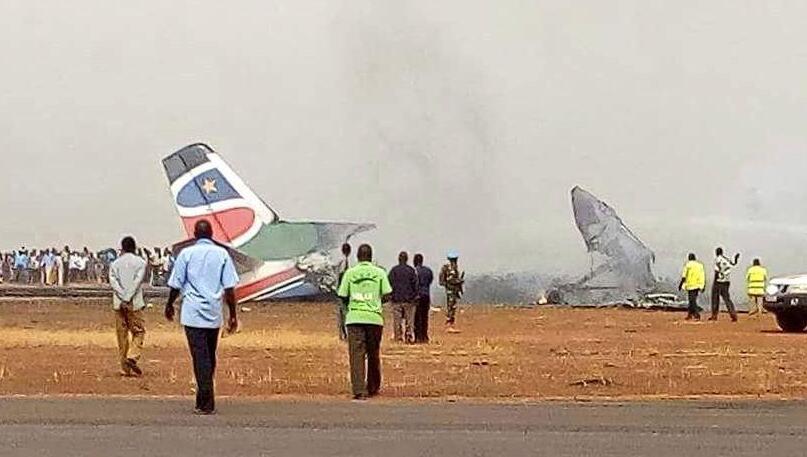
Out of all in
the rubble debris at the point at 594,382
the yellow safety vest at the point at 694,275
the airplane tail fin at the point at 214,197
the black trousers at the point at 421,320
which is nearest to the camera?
the rubble debris at the point at 594,382

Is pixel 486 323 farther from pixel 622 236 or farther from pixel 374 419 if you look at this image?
pixel 374 419

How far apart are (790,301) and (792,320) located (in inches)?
32.0

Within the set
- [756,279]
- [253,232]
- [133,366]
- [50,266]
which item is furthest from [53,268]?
[133,366]

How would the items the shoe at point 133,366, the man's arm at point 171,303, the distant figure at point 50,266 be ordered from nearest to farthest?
the man's arm at point 171,303 → the shoe at point 133,366 → the distant figure at point 50,266

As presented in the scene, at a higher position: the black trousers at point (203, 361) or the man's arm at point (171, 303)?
the man's arm at point (171, 303)

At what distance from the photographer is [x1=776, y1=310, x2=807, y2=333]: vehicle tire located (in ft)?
103

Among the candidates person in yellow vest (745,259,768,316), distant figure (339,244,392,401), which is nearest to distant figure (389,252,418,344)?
distant figure (339,244,392,401)

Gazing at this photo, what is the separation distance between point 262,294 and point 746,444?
1715 inches

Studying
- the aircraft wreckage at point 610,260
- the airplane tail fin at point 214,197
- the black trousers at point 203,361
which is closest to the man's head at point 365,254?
the black trousers at point 203,361

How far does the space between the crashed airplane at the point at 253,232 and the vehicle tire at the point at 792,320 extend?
2275cm

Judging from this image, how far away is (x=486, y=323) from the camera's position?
130ft

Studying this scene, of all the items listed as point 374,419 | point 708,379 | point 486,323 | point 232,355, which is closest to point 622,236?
point 486,323

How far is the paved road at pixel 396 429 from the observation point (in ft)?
39.5

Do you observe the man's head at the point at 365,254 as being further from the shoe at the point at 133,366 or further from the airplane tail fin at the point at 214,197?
the airplane tail fin at the point at 214,197
